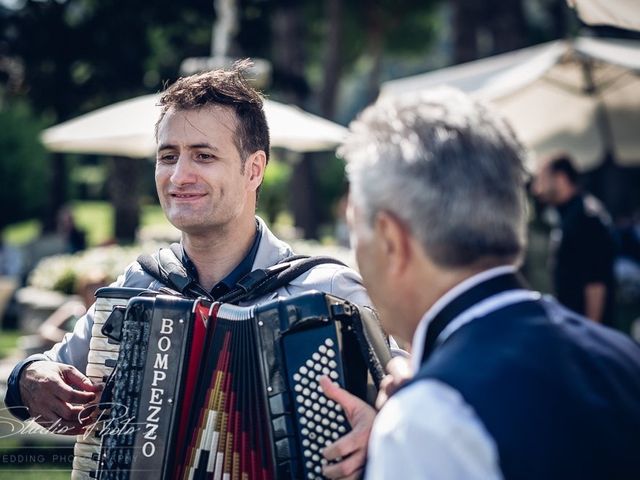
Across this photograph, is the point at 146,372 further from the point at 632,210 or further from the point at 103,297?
the point at 632,210

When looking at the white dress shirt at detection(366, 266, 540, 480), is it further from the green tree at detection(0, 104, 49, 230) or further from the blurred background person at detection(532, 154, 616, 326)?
the green tree at detection(0, 104, 49, 230)

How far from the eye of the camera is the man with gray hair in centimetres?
151

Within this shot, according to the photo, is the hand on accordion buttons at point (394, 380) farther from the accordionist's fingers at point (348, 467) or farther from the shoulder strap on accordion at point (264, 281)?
the shoulder strap on accordion at point (264, 281)

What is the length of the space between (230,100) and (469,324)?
A: 1596 mm

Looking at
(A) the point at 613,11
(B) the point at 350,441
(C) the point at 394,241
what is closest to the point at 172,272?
(B) the point at 350,441

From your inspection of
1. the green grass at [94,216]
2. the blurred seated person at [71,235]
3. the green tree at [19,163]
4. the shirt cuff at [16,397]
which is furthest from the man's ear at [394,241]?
the green grass at [94,216]

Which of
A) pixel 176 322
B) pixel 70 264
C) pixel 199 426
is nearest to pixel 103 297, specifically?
pixel 176 322

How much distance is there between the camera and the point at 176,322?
2518mm

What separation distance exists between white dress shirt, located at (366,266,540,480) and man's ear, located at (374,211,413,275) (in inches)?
11.3

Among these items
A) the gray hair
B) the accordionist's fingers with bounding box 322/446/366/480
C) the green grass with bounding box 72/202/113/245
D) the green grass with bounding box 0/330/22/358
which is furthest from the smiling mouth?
the green grass with bounding box 72/202/113/245

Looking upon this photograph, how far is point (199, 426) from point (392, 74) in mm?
63775

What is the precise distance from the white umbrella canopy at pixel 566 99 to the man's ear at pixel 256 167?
13.5 ft

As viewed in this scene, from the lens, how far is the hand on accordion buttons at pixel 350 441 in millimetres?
2232

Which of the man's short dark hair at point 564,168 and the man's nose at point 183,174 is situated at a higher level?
the man's nose at point 183,174
